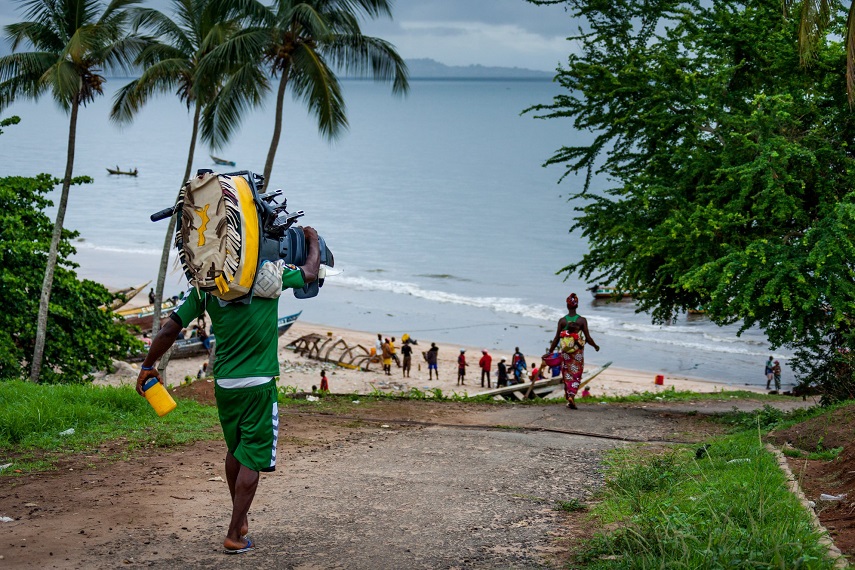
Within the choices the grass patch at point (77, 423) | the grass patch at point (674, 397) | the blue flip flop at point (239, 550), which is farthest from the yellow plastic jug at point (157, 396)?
the grass patch at point (674, 397)

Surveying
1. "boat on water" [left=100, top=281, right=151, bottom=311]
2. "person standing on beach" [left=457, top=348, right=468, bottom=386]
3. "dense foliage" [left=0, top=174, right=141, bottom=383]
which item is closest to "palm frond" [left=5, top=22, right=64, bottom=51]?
"dense foliage" [left=0, top=174, right=141, bottom=383]

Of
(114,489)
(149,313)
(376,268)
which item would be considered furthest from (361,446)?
(376,268)

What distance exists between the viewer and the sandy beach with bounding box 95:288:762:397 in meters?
28.2

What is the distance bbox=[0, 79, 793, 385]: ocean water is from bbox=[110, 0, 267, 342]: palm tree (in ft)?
12.7

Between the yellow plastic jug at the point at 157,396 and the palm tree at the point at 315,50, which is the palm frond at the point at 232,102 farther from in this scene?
the yellow plastic jug at the point at 157,396

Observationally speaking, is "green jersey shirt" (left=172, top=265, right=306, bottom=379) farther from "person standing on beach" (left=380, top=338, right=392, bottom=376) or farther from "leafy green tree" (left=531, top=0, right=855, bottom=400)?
Answer: "person standing on beach" (left=380, top=338, right=392, bottom=376)

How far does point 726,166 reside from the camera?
1366cm

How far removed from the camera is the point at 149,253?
59.2m

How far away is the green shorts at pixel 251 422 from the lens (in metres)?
5.77

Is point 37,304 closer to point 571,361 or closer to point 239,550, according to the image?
point 571,361

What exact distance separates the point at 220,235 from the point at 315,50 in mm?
14809

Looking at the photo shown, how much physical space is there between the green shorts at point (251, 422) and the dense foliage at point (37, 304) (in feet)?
44.0

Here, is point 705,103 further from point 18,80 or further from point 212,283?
point 18,80

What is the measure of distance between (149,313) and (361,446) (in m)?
27.4
